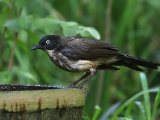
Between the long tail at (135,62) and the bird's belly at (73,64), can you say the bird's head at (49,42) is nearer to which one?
the bird's belly at (73,64)

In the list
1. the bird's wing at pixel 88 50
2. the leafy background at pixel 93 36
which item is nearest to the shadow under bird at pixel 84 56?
the bird's wing at pixel 88 50

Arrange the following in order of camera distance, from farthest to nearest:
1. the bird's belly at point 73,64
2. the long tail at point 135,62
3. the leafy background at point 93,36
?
the leafy background at point 93,36
the long tail at point 135,62
the bird's belly at point 73,64

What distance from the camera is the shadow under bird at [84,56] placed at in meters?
3.50

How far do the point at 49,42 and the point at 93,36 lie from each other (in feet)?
0.90

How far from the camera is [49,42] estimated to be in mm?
3621

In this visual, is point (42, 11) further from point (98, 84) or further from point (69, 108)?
point (69, 108)

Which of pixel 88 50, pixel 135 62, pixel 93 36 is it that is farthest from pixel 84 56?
pixel 135 62

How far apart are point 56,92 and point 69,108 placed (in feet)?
0.31

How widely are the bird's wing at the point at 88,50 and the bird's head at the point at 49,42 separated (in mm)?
78

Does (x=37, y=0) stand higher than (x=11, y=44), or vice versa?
(x=37, y=0)

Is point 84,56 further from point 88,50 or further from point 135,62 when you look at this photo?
point 135,62

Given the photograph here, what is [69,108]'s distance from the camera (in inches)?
94.3

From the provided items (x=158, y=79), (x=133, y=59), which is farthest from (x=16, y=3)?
(x=158, y=79)

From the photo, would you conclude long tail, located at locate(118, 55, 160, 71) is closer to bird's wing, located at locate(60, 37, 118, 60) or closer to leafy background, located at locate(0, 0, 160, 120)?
bird's wing, located at locate(60, 37, 118, 60)
